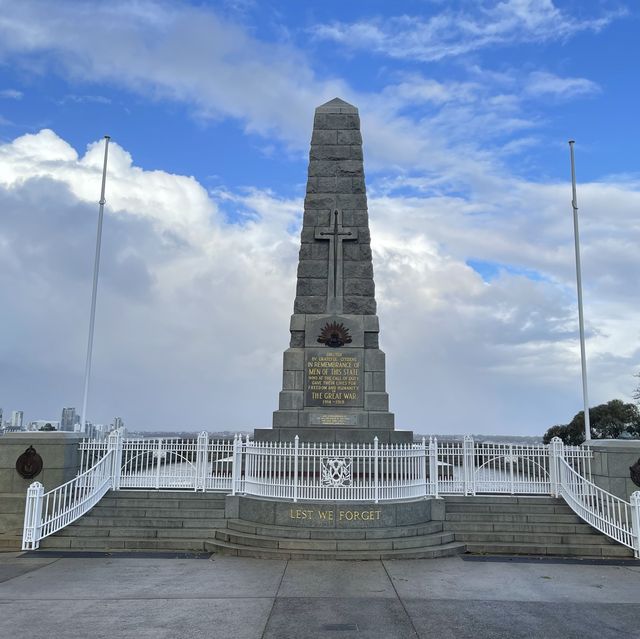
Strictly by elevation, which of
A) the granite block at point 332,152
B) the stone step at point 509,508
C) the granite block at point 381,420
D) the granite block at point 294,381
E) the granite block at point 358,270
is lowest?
the stone step at point 509,508

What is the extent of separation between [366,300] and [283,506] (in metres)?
7.13

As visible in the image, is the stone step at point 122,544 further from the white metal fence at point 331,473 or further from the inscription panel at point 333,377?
the inscription panel at point 333,377

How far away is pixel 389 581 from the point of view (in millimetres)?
8188

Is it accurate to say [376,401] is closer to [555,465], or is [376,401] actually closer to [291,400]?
[291,400]

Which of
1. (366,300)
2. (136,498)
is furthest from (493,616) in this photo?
(366,300)

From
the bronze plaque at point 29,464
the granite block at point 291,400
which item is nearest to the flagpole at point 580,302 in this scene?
the granite block at point 291,400

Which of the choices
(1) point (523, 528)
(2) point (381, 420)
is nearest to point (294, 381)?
(2) point (381, 420)

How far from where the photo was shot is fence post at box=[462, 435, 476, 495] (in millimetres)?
12477

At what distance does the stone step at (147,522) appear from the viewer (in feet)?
36.7

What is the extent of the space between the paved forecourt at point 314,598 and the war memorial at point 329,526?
4cm

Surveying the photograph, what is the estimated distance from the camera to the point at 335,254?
1648cm

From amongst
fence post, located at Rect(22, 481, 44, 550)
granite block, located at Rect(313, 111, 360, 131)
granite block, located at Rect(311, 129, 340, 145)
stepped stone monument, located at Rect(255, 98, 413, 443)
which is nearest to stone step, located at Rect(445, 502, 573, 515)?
stepped stone monument, located at Rect(255, 98, 413, 443)

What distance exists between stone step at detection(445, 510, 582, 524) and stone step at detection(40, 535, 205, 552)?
16.2 ft

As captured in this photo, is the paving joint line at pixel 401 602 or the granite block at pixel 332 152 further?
the granite block at pixel 332 152
